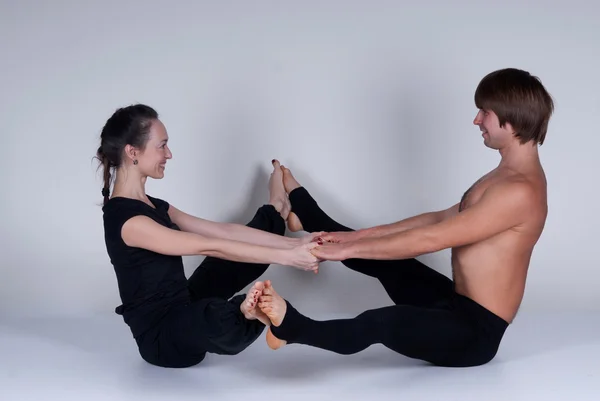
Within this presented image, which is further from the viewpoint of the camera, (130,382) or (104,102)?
(104,102)

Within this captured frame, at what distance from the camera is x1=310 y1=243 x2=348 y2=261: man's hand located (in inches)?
140

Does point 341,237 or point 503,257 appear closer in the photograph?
point 503,257

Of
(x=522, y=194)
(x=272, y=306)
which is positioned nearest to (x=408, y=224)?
(x=522, y=194)

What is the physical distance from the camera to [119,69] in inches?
191

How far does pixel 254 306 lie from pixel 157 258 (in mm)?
604

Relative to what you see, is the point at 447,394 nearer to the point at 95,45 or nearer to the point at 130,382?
the point at 130,382

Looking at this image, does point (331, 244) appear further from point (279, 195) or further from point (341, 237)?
point (279, 195)

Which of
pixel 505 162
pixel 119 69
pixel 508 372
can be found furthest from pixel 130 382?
pixel 119 69

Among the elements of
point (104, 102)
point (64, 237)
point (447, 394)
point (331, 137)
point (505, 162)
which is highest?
point (104, 102)

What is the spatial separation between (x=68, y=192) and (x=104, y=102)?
550 millimetres

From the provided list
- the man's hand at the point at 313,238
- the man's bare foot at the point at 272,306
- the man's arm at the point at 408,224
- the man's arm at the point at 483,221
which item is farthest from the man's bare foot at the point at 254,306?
the man's arm at the point at 408,224

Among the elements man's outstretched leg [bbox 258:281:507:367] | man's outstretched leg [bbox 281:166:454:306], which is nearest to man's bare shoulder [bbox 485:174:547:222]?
man's outstretched leg [bbox 258:281:507:367]

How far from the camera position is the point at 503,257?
3.42 m

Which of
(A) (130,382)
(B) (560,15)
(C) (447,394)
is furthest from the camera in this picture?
(B) (560,15)
